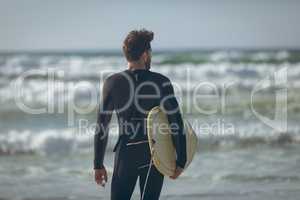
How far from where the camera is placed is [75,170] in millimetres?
5422

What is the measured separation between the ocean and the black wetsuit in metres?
1.67

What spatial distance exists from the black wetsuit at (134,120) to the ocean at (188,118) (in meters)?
1.67

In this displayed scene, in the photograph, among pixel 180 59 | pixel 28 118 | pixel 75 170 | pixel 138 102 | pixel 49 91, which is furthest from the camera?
pixel 180 59

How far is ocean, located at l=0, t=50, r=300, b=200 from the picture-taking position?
15.9 ft

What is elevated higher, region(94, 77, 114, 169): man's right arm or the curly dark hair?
the curly dark hair

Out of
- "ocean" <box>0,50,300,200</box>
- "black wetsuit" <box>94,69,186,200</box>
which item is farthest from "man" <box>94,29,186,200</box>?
"ocean" <box>0,50,300,200</box>

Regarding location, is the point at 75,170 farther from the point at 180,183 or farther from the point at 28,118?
the point at 28,118

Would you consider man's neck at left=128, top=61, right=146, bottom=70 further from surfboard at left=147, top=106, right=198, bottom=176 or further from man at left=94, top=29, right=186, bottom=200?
surfboard at left=147, top=106, right=198, bottom=176

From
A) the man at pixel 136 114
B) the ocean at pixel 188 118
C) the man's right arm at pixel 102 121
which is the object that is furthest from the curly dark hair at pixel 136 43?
the ocean at pixel 188 118

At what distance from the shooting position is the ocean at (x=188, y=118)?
190 inches

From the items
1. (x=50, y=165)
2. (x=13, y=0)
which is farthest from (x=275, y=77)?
(x=50, y=165)

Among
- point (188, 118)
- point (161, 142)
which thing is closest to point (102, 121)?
point (161, 142)

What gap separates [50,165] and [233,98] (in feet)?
10.2

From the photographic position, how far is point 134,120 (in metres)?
2.68
